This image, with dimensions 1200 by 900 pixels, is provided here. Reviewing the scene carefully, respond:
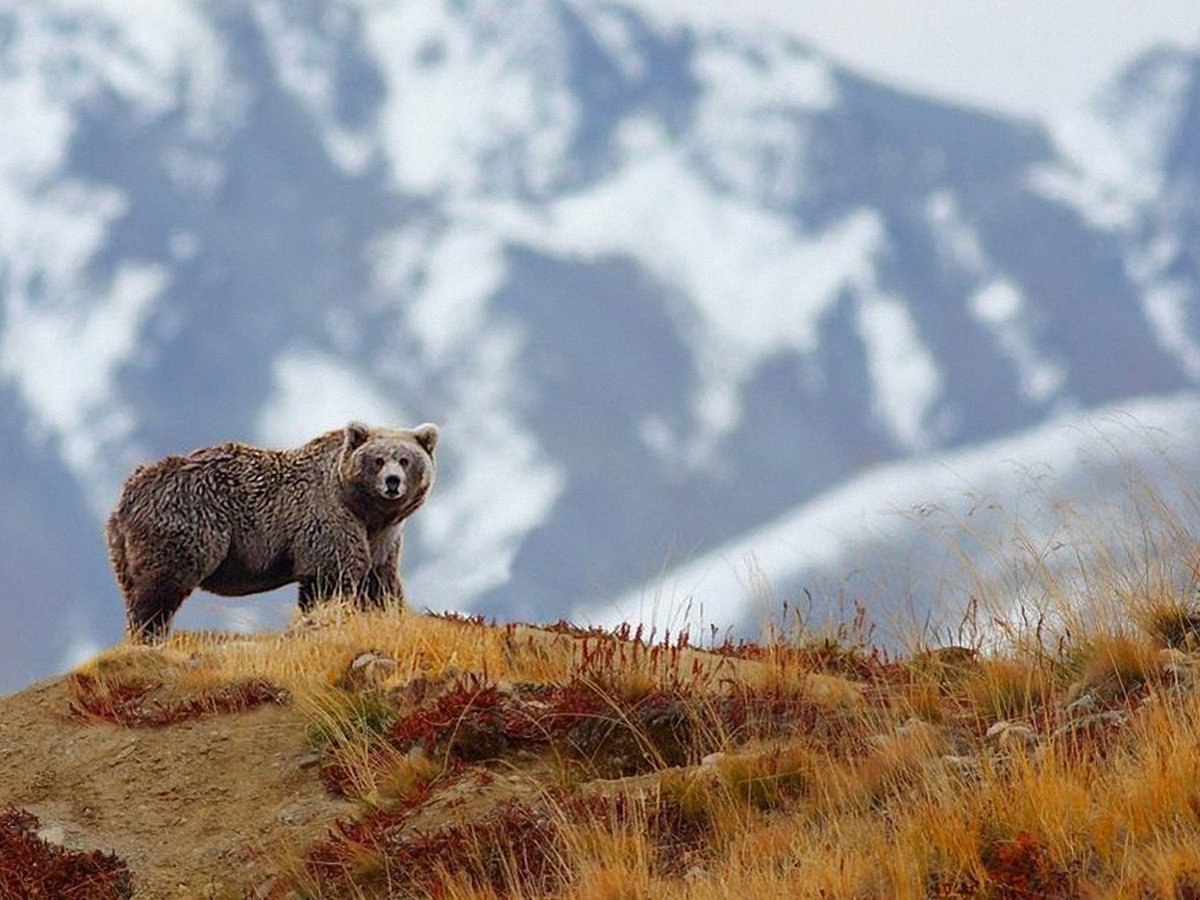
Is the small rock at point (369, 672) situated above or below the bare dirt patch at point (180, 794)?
above

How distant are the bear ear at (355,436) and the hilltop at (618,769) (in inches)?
157

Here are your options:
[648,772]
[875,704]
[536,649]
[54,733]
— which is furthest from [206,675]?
[875,704]


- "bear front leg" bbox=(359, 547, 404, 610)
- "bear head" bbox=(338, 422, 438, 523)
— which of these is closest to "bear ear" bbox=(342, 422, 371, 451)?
"bear head" bbox=(338, 422, 438, 523)

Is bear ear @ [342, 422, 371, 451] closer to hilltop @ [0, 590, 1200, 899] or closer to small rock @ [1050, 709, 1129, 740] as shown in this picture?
hilltop @ [0, 590, 1200, 899]

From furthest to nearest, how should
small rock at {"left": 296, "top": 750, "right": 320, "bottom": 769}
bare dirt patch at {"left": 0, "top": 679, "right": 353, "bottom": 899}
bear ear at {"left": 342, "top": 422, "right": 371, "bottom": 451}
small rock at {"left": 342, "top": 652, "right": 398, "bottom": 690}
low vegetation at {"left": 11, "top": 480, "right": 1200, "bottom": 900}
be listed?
bear ear at {"left": 342, "top": 422, "right": 371, "bottom": 451} → small rock at {"left": 342, "top": 652, "right": 398, "bottom": 690} → small rock at {"left": 296, "top": 750, "right": 320, "bottom": 769} → bare dirt patch at {"left": 0, "top": 679, "right": 353, "bottom": 899} → low vegetation at {"left": 11, "top": 480, "right": 1200, "bottom": 900}

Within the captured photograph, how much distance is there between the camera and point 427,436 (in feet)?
49.7

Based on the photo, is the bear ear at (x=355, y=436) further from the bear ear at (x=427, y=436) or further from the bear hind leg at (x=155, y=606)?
the bear hind leg at (x=155, y=606)

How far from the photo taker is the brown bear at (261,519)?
14234 millimetres

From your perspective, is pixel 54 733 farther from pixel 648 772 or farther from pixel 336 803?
pixel 648 772

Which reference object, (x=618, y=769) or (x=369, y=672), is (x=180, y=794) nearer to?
(x=369, y=672)

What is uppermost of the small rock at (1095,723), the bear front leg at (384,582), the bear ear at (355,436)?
the bear ear at (355,436)

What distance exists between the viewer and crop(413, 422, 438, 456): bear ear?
15086 millimetres

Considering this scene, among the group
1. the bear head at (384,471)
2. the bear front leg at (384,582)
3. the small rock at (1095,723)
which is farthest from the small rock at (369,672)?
the bear front leg at (384,582)

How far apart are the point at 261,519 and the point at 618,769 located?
725 cm
